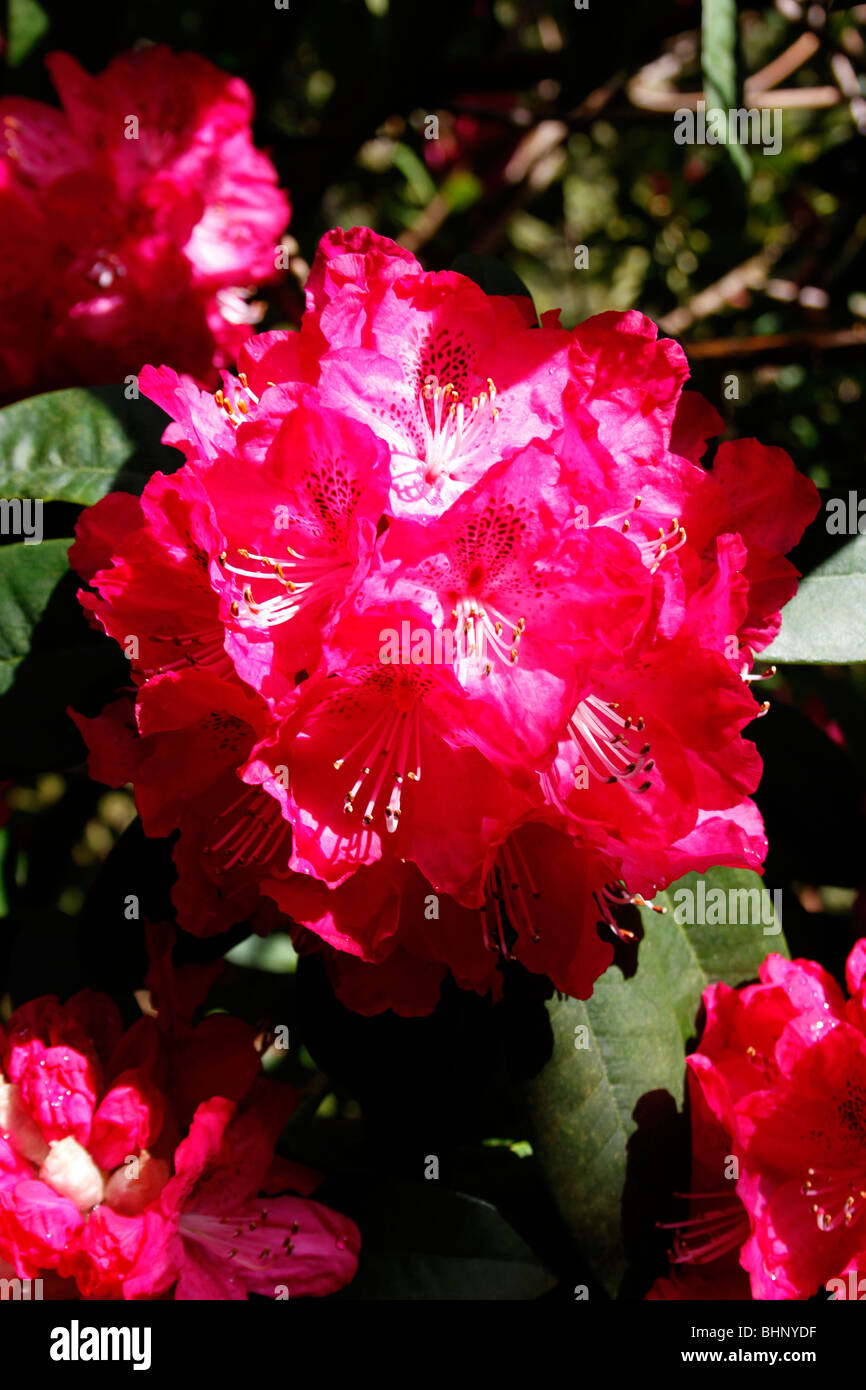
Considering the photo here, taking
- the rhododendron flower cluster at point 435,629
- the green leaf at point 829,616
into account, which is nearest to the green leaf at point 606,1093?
the rhododendron flower cluster at point 435,629

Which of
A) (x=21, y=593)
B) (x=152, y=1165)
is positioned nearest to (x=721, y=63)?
(x=21, y=593)

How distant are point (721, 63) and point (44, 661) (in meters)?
1.03

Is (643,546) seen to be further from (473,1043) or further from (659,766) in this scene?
(473,1043)

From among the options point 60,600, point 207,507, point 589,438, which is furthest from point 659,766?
point 60,600

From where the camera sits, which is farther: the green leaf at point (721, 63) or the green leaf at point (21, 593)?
the green leaf at point (721, 63)

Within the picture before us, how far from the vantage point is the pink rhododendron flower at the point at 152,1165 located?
927mm

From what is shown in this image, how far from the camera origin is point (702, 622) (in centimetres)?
81

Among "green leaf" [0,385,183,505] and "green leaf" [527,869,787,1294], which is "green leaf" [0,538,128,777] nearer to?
"green leaf" [0,385,183,505]

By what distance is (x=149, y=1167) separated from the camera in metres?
0.98

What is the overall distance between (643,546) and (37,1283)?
0.79 m

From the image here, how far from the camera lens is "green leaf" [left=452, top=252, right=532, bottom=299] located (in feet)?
3.69

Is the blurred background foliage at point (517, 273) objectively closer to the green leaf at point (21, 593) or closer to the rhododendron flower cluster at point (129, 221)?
the green leaf at point (21, 593)

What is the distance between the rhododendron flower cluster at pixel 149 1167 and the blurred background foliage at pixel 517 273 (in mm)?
82

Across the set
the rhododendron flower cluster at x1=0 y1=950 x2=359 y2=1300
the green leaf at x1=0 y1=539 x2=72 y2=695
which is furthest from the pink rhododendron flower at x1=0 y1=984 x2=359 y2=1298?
the green leaf at x1=0 y1=539 x2=72 y2=695
